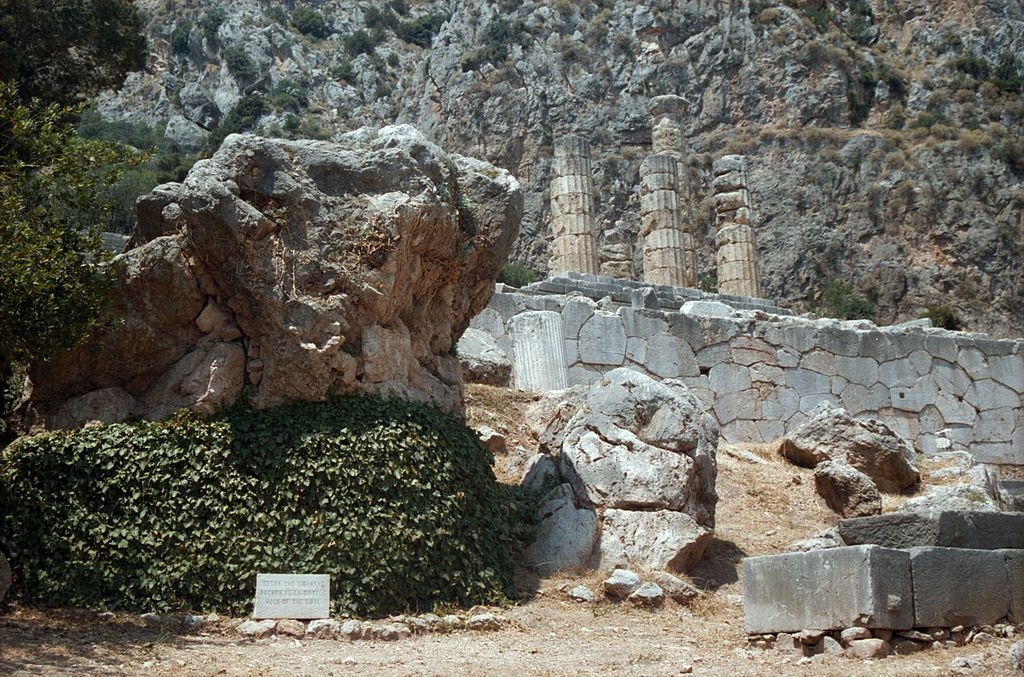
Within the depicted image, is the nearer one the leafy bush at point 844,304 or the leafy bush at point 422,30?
the leafy bush at point 844,304

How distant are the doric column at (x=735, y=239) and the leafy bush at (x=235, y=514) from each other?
21399 mm

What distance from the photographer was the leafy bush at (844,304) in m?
45.8

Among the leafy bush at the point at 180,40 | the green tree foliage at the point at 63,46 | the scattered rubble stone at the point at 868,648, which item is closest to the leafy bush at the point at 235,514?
the scattered rubble stone at the point at 868,648

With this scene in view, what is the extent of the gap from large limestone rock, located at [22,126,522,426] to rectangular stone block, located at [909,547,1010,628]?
4327 millimetres

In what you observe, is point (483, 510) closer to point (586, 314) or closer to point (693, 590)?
point (693, 590)

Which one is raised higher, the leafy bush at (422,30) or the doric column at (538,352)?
the leafy bush at (422,30)

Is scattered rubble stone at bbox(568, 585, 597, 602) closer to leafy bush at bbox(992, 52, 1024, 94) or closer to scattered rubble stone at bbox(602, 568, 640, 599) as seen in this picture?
scattered rubble stone at bbox(602, 568, 640, 599)

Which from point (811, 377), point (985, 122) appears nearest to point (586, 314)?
point (811, 377)

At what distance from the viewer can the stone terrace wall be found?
52.1 ft

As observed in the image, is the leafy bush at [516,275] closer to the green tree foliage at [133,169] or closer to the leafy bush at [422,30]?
the green tree foliage at [133,169]

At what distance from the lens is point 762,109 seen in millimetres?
57625

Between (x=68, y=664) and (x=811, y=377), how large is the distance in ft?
38.6

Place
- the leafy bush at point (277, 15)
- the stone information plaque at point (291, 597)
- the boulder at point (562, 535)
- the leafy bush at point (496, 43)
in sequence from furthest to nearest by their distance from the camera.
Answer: the leafy bush at point (277, 15) < the leafy bush at point (496, 43) < the boulder at point (562, 535) < the stone information plaque at point (291, 597)

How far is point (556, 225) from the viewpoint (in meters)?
27.7
